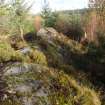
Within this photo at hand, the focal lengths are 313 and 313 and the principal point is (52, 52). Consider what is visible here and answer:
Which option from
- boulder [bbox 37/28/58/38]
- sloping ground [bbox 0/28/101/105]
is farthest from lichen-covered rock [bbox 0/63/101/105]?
A: boulder [bbox 37/28/58/38]

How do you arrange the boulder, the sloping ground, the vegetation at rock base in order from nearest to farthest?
the sloping ground, the vegetation at rock base, the boulder

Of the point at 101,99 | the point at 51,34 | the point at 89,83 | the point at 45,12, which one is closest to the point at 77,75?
the point at 89,83

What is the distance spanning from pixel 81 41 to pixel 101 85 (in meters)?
11.6

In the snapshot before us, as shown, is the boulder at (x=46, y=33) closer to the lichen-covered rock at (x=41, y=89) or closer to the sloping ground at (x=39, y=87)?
the sloping ground at (x=39, y=87)

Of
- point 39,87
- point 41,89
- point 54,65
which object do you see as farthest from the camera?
point 54,65

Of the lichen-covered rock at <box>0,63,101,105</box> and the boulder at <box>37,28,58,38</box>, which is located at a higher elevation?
the lichen-covered rock at <box>0,63,101,105</box>

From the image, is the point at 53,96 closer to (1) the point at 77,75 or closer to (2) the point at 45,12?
(1) the point at 77,75

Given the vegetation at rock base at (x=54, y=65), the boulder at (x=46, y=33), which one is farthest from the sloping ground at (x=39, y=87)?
the boulder at (x=46, y=33)

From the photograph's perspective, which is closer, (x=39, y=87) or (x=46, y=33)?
(x=39, y=87)

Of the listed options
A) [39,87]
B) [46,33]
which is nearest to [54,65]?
[39,87]

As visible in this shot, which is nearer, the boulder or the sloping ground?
the sloping ground

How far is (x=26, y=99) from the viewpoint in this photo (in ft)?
38.2

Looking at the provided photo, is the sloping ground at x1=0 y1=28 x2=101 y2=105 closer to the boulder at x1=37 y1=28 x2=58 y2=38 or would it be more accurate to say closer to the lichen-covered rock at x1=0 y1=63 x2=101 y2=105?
the lichen-covered rock at x1=0 y1=63 x2=101 y2=105

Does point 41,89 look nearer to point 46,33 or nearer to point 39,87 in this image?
point 39,87
